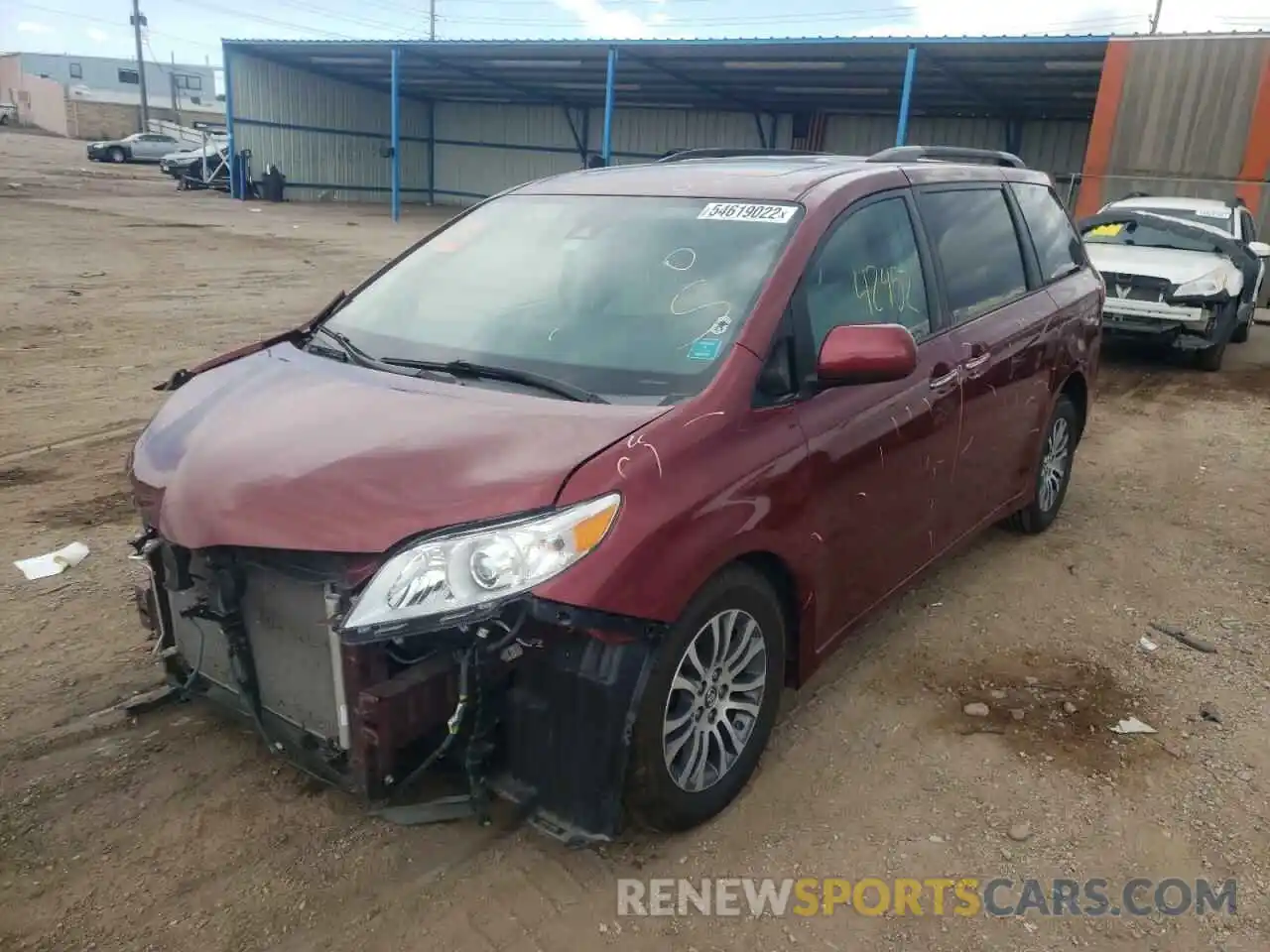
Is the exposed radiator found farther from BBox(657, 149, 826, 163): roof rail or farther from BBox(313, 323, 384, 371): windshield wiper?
BBox(657, 149, 826, 163): roof rail

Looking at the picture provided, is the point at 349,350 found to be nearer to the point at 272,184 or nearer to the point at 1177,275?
the point at 1177,275

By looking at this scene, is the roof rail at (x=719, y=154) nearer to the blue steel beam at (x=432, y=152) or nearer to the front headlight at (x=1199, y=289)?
the front headlight at (x=1199, y=289)

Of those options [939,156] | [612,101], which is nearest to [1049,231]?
[939,156]

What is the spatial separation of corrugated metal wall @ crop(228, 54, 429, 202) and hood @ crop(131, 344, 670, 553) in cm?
3178

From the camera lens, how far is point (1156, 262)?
32.4 ft

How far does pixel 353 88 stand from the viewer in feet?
111

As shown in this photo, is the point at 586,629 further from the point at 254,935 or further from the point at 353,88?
the point at 353,88

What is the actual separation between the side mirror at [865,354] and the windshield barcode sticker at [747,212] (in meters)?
0.49

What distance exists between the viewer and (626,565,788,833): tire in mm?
2473

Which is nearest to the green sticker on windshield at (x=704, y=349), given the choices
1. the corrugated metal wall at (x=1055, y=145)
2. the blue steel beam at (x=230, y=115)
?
the corrugated metal wall at (x=1055, y=145)

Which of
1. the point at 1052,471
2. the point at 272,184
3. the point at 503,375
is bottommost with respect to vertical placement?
the point at 272,184

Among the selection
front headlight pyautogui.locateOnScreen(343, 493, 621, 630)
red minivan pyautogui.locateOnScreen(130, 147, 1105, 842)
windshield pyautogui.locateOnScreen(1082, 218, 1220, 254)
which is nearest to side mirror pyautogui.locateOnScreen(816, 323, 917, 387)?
red minivan pyautogui.locateOnScreen(130, 147, 1105, 842)

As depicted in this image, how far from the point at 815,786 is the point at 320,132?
3491 cm

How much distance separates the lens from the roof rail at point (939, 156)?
392 cm
